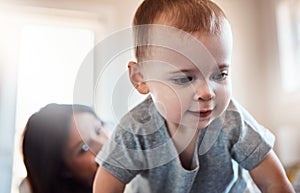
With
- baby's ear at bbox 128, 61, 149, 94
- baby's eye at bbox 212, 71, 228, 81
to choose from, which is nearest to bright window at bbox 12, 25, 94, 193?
baby's ear at bbox 128, 61, 149, 94

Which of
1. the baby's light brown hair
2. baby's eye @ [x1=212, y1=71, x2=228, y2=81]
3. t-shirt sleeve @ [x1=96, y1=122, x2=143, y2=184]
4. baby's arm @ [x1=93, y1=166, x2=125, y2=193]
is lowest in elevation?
baby's arm @ [x1=93, y1=166, x2=125, y2=193]

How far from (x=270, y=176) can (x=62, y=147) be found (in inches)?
11.6

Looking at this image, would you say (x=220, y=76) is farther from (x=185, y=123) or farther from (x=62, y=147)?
(x=62, y=147)

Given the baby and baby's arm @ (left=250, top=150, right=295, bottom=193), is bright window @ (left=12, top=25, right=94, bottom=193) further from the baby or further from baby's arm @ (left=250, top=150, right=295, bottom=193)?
baby's arm @ (left=250, top=150, right=295, bottom=193)

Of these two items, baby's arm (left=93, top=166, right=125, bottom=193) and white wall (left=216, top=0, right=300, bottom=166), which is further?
white wall (left=216, top=0, right=300, bottom=166)

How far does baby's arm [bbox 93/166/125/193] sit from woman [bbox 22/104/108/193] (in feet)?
0.12

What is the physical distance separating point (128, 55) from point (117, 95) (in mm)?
59

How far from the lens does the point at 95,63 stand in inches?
23.7

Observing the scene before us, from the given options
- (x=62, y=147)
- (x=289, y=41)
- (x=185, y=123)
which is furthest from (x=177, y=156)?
(x=289, y=41)

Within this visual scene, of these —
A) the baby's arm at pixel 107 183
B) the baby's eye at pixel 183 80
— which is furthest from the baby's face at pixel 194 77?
the baby's arm at pixel 107 183

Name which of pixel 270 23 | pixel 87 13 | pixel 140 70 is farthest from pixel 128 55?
pixel 270 23

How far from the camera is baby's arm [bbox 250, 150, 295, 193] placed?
523 mm

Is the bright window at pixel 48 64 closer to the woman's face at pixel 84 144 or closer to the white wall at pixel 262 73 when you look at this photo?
the woman's face at pixel 84 144

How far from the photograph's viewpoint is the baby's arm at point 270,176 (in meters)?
0.52
